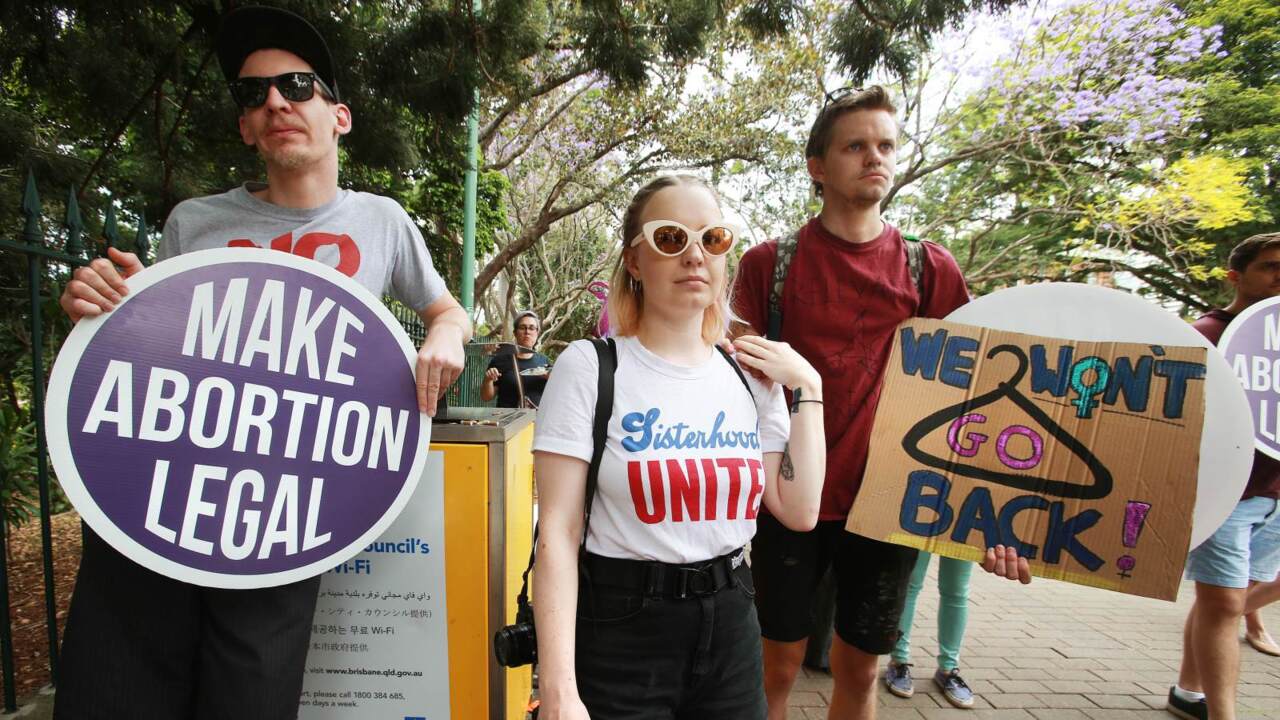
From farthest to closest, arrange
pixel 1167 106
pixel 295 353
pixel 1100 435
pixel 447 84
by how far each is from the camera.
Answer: pixel 1167 106
pixel 447 84
pixel 1100 435
pixel 295 353

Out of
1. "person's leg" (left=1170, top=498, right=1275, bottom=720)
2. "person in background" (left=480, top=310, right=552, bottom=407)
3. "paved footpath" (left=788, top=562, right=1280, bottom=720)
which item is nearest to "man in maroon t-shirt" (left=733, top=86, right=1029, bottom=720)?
"paved footpath" (left=788, top=562, right=1280, bottom=720)

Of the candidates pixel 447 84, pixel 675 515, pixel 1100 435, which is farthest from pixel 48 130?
pixel 1100 435

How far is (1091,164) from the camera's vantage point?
11891mm

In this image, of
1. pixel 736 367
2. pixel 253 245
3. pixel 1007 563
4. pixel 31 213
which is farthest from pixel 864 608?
pixel 31 213

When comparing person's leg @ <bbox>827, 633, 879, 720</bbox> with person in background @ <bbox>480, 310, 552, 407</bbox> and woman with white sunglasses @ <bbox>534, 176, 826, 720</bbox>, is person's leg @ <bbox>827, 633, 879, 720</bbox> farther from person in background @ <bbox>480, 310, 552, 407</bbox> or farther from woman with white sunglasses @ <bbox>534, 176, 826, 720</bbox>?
person in background @ <bbox>480, 310, 552, 407</bbox>

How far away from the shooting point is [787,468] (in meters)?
1.46

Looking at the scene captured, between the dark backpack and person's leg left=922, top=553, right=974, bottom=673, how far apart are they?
63.9 inches

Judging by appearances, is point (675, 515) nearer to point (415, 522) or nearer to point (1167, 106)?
point (415, 522)

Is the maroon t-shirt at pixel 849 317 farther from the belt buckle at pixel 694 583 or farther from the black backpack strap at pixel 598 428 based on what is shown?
the black backpack strap at pixel 598 428

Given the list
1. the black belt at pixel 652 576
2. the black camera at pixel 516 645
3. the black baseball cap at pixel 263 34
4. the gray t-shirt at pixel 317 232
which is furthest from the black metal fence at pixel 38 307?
the black belt at pixel 652 576

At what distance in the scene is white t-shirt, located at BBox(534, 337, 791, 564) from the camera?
4.11ft

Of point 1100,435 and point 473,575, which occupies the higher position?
point 1100,435

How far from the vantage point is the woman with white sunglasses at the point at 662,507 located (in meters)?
1.23

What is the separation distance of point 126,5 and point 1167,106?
531 inches
